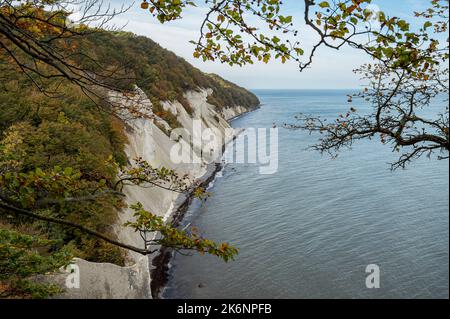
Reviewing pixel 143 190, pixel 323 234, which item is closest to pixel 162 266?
pixel 143 190

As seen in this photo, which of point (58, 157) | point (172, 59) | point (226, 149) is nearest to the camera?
point (58, 157)

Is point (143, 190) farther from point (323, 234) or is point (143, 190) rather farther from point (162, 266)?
point (323, 234)

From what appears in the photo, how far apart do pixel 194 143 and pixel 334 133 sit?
35.1 meters

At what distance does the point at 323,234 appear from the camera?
80.1 ft

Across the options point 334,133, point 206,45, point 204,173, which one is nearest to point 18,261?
point 206,45

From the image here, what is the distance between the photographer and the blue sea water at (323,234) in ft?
61.2

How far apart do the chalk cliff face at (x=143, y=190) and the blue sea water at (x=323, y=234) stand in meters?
2.49

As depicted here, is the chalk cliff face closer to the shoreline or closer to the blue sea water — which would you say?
the shoreline

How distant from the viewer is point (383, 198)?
30.9 metres

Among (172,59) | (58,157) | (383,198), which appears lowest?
(383,198)

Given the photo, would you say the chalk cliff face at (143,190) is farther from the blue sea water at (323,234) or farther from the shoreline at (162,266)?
the blue sea water at (323,234)

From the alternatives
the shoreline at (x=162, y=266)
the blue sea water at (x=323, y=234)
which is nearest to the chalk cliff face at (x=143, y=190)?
the shoreline at (x=162, y=266)
